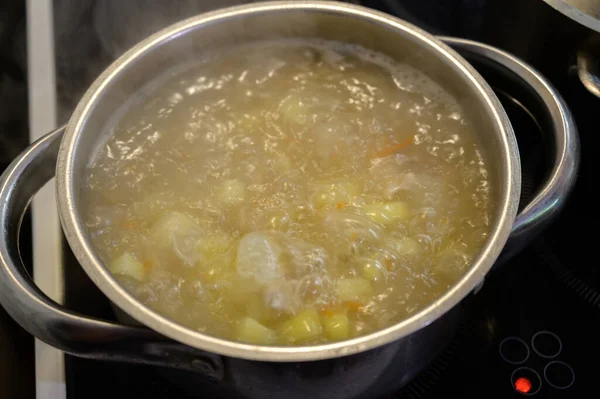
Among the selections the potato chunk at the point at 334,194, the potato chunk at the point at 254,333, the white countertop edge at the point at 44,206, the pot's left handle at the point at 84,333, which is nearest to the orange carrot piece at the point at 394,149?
the potato chunk at the point at 334,194

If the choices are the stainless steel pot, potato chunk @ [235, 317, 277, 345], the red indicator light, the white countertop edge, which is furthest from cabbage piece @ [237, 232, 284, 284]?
the red indicator light

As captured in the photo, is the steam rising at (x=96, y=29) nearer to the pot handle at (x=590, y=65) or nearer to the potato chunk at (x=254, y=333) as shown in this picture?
the potato chunk at (x=254, y=333)

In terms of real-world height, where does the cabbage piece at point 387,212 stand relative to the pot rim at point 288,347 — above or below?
below

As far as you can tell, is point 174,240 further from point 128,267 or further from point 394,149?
point 394,149

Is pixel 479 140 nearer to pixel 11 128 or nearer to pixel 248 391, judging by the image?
pixel 248 391

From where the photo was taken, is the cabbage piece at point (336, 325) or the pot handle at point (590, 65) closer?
the cabbage piece at point (336, 325)

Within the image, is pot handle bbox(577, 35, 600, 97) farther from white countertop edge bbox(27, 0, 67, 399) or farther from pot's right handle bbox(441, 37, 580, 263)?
white countertop edge bbox(27, 0, 67, 399)
